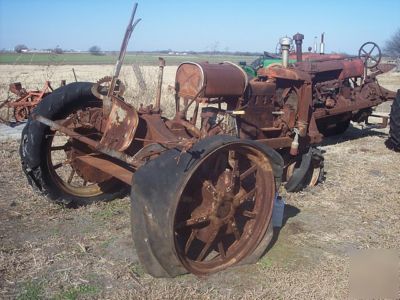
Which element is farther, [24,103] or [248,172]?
[24,103]

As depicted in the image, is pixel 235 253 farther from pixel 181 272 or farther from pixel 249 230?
pixel 181 272

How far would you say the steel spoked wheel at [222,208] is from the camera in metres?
3.10

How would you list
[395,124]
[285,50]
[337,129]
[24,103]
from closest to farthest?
1. [285,50]
2. [395,124]
3. [337,129]
4. [24,103]

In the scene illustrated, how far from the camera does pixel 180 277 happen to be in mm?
3066

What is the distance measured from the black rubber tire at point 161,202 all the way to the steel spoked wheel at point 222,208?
150mm

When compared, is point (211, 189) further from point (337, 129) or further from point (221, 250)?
point (337, 129)

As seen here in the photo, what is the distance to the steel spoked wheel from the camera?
310 cm

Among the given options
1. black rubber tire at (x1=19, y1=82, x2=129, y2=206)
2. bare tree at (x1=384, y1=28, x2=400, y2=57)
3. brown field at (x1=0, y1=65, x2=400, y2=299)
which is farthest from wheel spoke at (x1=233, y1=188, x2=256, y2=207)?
bare tree at (x1=384, y1=28, x2=400, y2=57)

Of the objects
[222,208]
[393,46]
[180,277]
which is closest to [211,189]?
[222,208]

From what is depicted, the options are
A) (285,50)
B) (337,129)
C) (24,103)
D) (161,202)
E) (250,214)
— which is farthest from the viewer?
(24,103)

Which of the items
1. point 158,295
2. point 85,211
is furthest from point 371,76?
point 158,295

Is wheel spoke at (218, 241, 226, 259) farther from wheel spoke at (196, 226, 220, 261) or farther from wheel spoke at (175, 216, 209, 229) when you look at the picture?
wheel spoke at (175, 216, 209, 229)

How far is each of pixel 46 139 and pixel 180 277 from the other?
1905 millimetres

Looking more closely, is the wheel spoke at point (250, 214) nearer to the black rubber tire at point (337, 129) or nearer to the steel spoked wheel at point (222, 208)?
the steel spoked wheel at point (222, 208)
